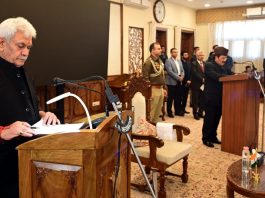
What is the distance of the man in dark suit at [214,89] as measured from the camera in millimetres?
4117

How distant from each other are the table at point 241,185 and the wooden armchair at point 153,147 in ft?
1.67

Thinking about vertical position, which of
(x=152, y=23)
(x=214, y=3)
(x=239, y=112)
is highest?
(x=214, y=3)

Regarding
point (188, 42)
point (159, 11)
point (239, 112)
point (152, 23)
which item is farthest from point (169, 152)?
point (188, 42)

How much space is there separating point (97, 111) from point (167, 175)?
2.61 meters

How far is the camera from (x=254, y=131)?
4129mm

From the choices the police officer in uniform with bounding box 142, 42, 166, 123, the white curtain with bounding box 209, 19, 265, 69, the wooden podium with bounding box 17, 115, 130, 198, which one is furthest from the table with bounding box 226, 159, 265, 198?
the white curtain with bounding box 209, 19, 265, 69

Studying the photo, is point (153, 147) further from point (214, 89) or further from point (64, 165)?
point (214, 89)

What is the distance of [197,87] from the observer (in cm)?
A: 653

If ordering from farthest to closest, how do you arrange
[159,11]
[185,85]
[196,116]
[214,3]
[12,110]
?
1. [214,3]
2. [159,11]
3. [185,85]
4. [196,116]
5. [12,110]

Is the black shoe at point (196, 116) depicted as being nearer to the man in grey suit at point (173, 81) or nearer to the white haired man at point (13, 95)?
the man in grey suit at point (173, 81)

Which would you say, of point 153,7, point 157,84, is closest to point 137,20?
point 153,7

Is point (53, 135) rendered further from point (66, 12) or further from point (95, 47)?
point (95, 47)

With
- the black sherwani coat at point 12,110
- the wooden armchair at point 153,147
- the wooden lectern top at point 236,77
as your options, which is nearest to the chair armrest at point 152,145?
the wooden armchair at point 153,147

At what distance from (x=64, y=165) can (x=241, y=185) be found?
1.55m
